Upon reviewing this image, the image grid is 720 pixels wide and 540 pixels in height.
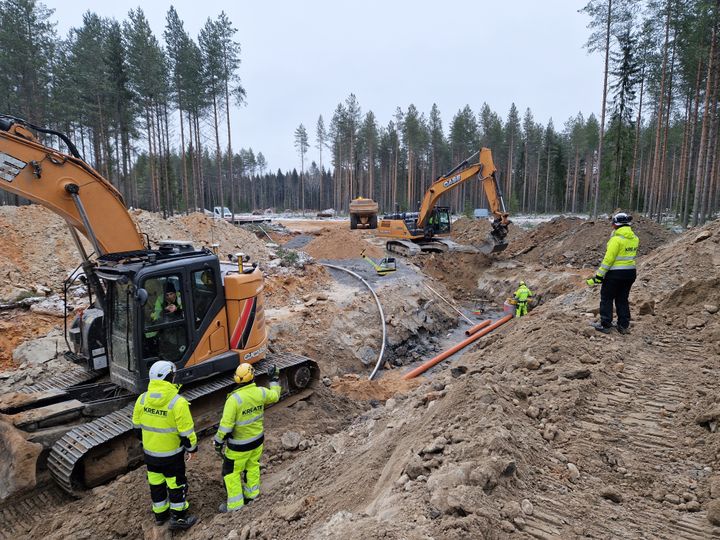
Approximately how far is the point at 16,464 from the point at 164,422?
7.53 ft

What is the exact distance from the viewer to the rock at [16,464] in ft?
17.3

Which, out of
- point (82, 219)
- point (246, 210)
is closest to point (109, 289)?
point (82, 219)

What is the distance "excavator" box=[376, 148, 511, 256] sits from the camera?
63.7ft

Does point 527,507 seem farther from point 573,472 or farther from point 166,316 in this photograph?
point 166,316

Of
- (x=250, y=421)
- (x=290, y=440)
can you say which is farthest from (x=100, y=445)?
(x=290, y=440)

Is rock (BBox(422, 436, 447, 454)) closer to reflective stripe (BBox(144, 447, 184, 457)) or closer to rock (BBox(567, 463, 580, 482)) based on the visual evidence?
rock (BBox(567, 463, 580, 482))

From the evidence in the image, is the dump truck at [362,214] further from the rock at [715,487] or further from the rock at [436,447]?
the rock at [715,487]

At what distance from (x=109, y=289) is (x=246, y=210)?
75.7 m

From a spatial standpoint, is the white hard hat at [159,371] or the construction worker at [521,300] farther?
the construction worker at [521,300]

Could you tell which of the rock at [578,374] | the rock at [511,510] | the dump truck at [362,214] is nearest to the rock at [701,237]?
the rock at [578,374]

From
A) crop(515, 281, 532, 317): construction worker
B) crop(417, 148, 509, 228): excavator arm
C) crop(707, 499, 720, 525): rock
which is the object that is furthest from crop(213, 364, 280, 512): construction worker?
crop(417, 148, 509, 228): excavator arm

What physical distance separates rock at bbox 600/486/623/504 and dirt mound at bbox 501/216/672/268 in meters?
16.5

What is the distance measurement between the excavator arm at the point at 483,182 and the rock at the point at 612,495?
1637cm

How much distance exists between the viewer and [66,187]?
6273 millimetres
